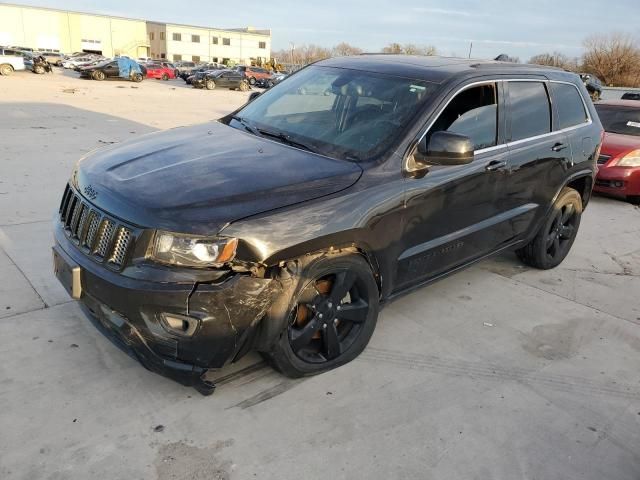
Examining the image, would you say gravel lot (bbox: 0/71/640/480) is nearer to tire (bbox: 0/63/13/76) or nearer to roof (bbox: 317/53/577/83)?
roof (bbox: 317/53/577/83)

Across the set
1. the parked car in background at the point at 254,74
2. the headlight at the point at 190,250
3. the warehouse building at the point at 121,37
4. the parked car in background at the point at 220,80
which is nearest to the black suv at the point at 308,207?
the headlight at the point at 190,250

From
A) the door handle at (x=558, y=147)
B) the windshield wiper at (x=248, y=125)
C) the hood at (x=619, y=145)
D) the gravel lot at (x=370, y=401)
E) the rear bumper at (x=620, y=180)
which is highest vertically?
the windshield wiper at (x=248, y=125)

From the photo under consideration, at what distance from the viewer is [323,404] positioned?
113 inches

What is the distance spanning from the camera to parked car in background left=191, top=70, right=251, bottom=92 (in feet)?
110

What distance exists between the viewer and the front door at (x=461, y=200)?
10.9 ft

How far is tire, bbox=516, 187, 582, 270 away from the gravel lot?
1.81 feet

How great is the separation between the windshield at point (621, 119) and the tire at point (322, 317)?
798cm

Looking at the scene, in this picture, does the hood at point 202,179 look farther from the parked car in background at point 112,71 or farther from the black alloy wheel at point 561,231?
the parked car in background at point 112,71

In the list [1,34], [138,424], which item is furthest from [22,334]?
[1,34]

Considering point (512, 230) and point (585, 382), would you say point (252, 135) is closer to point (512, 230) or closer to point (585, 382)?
point (512, 230)

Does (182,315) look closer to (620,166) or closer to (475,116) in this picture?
(475,116)

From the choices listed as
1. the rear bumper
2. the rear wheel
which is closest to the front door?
the rear bumper

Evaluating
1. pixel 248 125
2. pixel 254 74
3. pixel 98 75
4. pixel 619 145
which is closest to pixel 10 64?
pixel 98 75

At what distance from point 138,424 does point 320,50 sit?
120 metres
